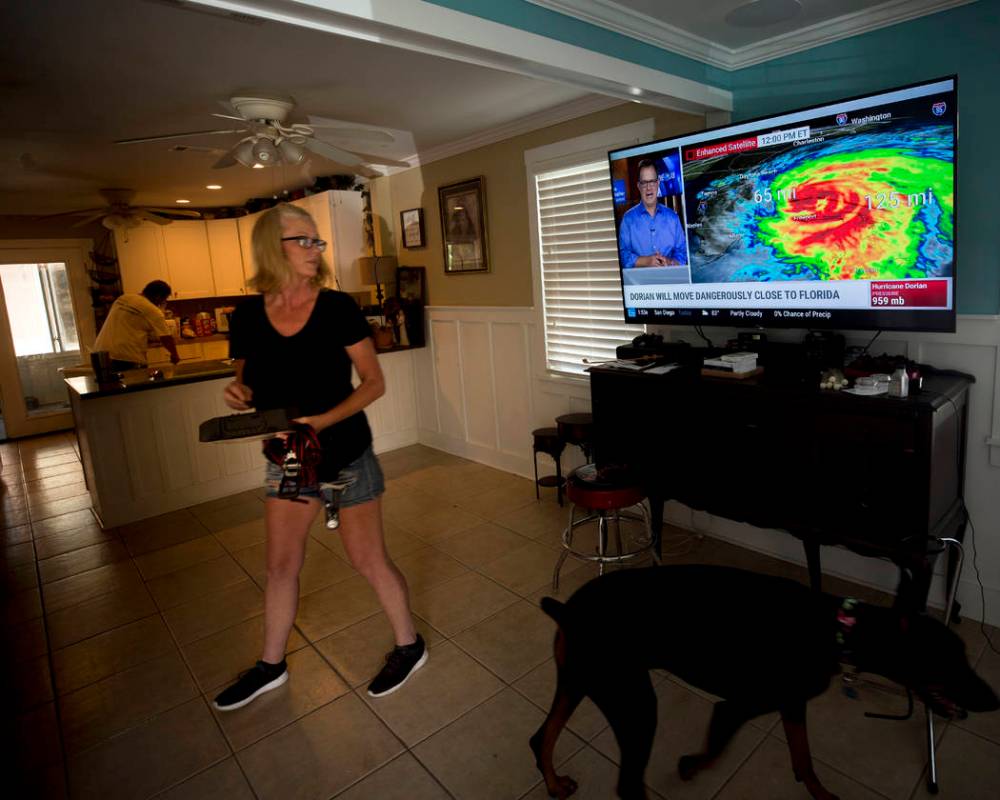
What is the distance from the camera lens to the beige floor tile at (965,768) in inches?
67.6

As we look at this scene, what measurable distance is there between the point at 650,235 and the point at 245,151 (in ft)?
6.92

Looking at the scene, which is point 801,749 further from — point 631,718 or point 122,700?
point 122,700

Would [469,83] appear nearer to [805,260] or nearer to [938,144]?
[805,260]

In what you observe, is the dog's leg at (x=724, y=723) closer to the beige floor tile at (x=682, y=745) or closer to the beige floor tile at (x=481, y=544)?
the beige floor tile at (x=682, y=745)

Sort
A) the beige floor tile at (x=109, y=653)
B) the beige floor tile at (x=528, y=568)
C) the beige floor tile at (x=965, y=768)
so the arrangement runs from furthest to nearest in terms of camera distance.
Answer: the beige floor tile at (x=528, y=568), the beige floor tile at (x=109, y=653), the beige floor tile at (x=965, y=768)

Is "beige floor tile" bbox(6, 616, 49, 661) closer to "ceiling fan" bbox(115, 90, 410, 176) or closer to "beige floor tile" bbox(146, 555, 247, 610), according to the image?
"beige floor tile" bbox(146, 555, 247, 610)

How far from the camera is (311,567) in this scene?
328 centimetres

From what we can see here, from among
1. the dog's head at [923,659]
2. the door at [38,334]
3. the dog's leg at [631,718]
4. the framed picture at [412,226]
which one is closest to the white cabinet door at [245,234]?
the door at [38,334]

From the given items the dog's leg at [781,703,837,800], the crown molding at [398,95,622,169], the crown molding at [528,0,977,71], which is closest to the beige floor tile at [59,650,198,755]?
the dog's leg at [781,703,837,800]

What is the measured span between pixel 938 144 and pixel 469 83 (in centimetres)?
209

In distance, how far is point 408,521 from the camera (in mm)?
3830

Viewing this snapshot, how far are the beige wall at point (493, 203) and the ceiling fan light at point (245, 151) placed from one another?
1.63 metres

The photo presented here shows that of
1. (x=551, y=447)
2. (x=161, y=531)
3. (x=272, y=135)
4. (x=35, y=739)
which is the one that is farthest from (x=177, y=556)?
(x=272, y=135)

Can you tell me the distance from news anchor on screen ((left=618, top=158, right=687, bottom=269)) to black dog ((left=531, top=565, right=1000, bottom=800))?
1.72 meters
